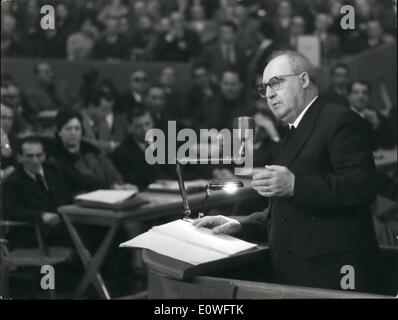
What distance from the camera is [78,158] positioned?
4.68 meters

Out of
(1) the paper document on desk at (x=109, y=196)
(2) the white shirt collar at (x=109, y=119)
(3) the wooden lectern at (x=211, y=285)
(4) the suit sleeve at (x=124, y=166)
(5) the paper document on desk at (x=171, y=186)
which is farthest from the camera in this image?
(2) the white shirt collar at (x=109, y=119)

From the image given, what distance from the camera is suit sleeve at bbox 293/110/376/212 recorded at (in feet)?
7.13

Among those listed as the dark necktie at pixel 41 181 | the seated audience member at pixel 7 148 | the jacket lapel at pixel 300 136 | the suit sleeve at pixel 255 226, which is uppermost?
the jacket lapel at pixel 300 136

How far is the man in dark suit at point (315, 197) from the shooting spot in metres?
2.21

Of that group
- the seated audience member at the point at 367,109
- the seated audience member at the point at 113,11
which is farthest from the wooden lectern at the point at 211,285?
the seated audience member at the point at 113,11

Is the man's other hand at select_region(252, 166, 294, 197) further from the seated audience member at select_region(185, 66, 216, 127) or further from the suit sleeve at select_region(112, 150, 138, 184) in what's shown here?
the seated audience member at select_region(185, 66, 216, 127)

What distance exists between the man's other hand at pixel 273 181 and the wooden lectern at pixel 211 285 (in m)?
0.27

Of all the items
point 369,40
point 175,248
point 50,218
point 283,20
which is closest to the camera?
point 175,248

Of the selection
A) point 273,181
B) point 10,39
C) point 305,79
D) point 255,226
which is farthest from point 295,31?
point 273,181

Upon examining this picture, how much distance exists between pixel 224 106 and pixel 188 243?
13.1ft

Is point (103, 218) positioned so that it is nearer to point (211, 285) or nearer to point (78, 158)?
point (78, 158)

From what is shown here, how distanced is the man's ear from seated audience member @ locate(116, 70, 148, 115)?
3363 mm

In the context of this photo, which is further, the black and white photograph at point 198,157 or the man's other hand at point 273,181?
the black and white photograph at point 198,157

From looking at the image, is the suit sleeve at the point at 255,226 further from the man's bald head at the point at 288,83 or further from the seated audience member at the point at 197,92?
the seated audience member at the point at 197,92
